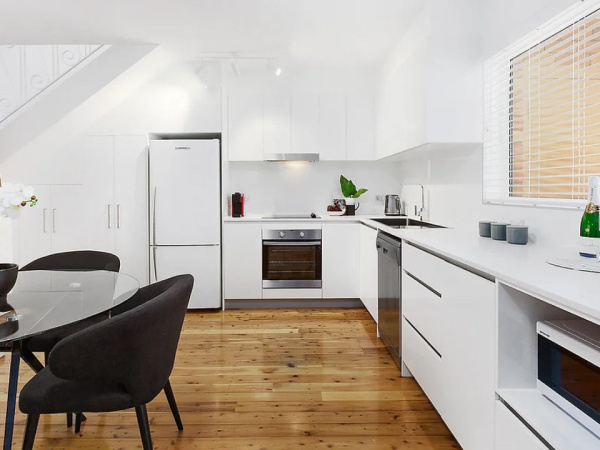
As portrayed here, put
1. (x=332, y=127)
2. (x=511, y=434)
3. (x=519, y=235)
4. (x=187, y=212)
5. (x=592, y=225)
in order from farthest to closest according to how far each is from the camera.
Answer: (x=332, y=127)
(x=187, y=212)
(x=519, y=235)
(x=592, y=225)
(x=511, y=434)

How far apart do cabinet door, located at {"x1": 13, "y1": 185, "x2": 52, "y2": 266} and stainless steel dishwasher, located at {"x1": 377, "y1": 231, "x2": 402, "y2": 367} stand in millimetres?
3366

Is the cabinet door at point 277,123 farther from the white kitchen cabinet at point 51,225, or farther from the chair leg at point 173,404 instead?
the chair leg at point 173,404

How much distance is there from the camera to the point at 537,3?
2.44m

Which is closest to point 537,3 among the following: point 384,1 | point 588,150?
point 588,150

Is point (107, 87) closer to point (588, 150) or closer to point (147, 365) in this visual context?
point (147, 365)

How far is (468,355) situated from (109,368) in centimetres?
140

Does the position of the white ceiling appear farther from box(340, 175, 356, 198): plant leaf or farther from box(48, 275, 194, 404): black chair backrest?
box(48, 275, 194, 404): black chair backrest

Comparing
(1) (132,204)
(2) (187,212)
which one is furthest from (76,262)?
(1) (132,204)

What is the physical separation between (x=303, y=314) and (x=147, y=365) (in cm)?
285

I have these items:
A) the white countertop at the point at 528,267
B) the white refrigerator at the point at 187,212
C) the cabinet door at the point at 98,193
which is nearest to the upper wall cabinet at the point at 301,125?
the white refrigerator at the point at 187,212

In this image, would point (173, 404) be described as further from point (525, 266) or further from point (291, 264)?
point (291, 264)

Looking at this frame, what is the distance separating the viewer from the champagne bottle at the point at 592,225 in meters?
1.80

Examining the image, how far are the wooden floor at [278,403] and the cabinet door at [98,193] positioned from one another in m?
1.58

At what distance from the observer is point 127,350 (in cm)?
162
